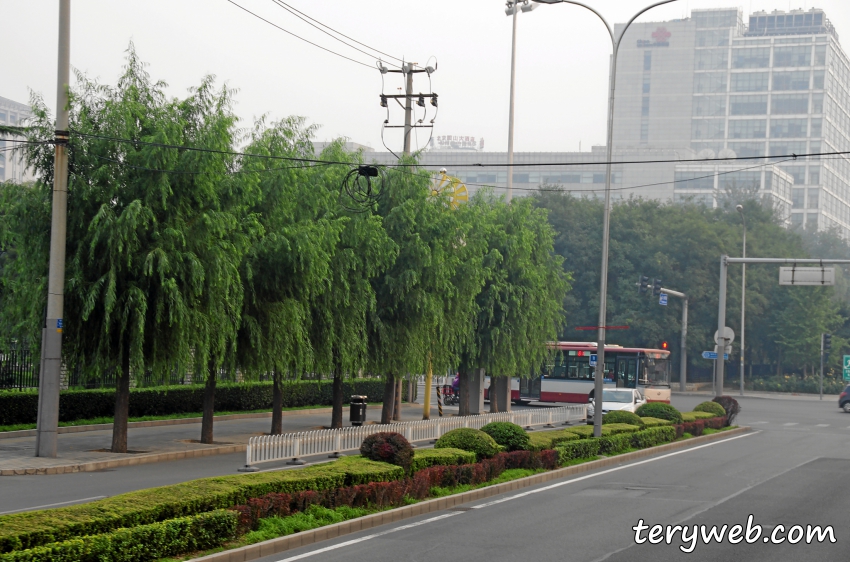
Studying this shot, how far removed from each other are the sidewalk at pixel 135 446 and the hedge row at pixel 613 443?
7989mm

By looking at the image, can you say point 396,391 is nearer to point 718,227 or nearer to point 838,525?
point 838,525

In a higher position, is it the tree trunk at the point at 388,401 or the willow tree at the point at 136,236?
the willow tree at the point at 136,236

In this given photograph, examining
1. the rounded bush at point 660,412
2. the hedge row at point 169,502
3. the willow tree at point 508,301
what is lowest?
the rounded bush at point 660,412

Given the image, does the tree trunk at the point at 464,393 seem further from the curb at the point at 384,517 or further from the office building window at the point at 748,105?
the office building window at the point at 748,105

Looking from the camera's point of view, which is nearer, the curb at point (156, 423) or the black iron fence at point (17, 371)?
the curb at point (156, 423)

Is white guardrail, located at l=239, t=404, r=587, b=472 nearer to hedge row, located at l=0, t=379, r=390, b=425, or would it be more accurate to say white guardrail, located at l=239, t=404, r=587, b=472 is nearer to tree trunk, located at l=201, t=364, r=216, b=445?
hedge row, located at l=0, t=379, r=390, b=425

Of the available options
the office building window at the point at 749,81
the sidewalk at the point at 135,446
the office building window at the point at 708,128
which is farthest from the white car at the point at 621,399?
the office building window at the point at 749,81

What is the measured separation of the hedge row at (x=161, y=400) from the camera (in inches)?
963

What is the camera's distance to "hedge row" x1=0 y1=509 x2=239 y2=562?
29.1 ft

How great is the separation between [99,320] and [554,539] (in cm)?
1210

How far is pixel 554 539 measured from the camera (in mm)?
12609

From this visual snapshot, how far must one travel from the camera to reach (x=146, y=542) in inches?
392

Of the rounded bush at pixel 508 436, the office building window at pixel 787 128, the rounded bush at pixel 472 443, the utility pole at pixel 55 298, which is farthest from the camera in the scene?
the office building window at pixel 787 128

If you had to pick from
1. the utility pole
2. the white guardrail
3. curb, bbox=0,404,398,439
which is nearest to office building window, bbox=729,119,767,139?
curb, bbox=0,404,398,439
